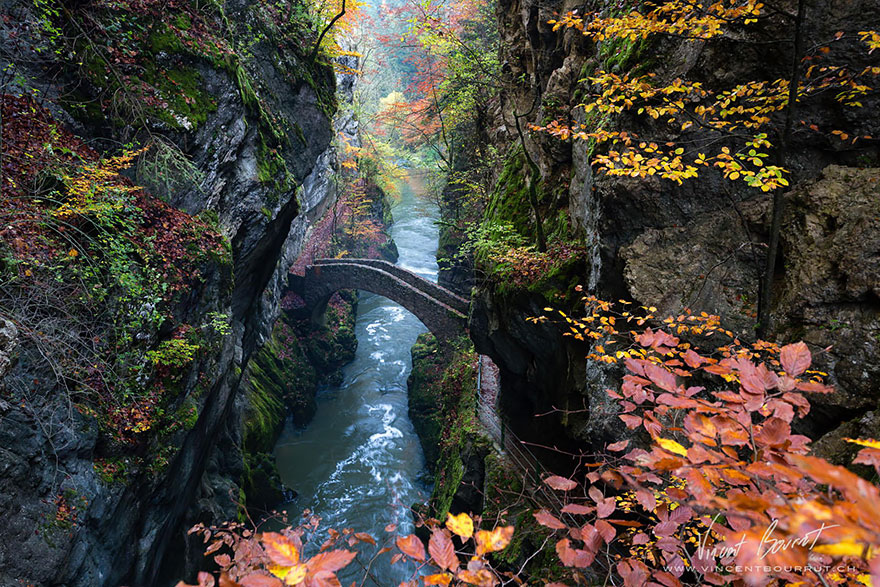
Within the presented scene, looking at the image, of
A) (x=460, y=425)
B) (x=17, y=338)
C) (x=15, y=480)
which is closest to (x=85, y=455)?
(x=15, y=480)

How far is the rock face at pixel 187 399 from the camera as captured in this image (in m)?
3.54

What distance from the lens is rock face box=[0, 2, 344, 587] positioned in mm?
3545

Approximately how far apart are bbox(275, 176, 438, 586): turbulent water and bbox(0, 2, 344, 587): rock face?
3.08m

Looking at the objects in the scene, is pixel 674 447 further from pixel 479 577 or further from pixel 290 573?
pixel 290 573

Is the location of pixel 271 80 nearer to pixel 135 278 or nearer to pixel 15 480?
pixel 135 278

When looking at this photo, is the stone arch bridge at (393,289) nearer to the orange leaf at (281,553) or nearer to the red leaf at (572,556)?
the red leaf at (572,556)

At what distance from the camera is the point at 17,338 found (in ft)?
11.6

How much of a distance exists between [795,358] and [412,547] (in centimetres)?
180

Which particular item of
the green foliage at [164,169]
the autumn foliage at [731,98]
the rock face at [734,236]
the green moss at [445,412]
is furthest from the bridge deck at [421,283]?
the autumn foliage at [731,98]

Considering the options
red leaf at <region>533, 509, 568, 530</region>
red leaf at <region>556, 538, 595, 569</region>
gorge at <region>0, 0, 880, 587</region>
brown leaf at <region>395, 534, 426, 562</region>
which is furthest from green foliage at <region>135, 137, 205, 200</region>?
red leaf at <region>556, 538, 595, 569</region>

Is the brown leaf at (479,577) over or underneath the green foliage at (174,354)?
over

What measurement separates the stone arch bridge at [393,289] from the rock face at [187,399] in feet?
18.3

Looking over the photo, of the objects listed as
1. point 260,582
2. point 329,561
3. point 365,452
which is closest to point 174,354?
point 260,582

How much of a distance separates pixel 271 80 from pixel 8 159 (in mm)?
6491
